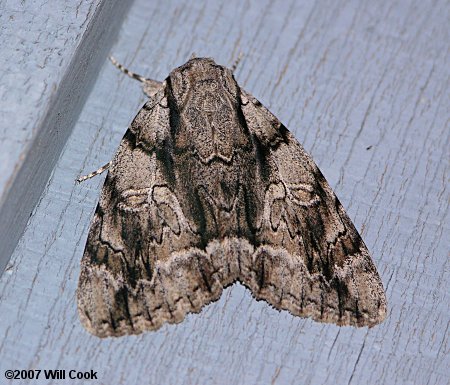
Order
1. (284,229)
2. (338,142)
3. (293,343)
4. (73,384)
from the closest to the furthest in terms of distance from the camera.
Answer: (73,384)
(293,343)
(284,229)
(338,142)

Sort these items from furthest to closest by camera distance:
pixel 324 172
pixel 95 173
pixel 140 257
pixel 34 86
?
pixel 324 172
pixel 95 173
pixel 140 257
pixel 34 86

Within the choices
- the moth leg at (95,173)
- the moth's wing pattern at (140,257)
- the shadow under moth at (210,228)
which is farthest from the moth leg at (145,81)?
the moth leg at (95,173)

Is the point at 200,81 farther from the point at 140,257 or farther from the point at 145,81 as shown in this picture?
the point at 140,257

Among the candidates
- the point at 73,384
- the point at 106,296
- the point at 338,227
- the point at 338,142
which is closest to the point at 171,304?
the point at 106,296

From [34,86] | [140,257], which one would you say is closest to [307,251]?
[140,257]

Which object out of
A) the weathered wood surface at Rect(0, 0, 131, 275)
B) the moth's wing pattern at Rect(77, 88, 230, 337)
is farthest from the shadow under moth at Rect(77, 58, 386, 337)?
the weathered wood surface at Rect(0, 0, 131, 275)

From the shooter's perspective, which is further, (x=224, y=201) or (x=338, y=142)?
(x=338, y=142)

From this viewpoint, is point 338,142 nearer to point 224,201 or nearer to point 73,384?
point 224,201
